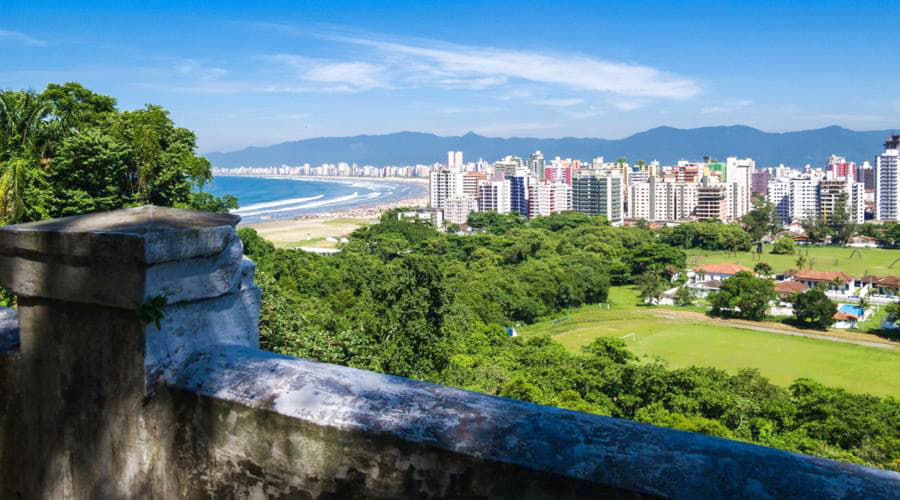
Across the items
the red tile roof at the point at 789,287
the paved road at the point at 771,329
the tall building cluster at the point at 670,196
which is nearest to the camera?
the paved road at the point at 771,329

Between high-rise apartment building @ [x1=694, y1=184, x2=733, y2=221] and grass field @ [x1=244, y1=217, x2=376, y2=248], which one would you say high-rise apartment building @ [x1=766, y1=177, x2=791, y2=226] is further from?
grass field @ [x1=244, y1=217, x2=376, y2=248]

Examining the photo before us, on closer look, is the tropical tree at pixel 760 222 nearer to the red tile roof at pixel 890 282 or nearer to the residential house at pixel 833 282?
the residential house at pixel 833 282

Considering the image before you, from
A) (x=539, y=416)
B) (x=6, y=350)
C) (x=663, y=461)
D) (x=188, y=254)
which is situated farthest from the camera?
(x=6, y=350)

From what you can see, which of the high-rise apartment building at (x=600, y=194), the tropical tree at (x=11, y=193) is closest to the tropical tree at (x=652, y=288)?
the tropical tree at (x=11, y=193)

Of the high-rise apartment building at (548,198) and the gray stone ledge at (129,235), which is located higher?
the gray stone ledge at (129,235)

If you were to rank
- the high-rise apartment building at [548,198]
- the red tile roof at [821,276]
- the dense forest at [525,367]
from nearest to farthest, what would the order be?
1. the dense forest at [525,367]
2. the red tile roof at [821,276]
3. the high-rise apartment building at [548,198]

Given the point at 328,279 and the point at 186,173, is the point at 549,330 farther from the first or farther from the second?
the point at 186,173

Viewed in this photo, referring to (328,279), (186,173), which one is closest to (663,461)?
(186,173)
